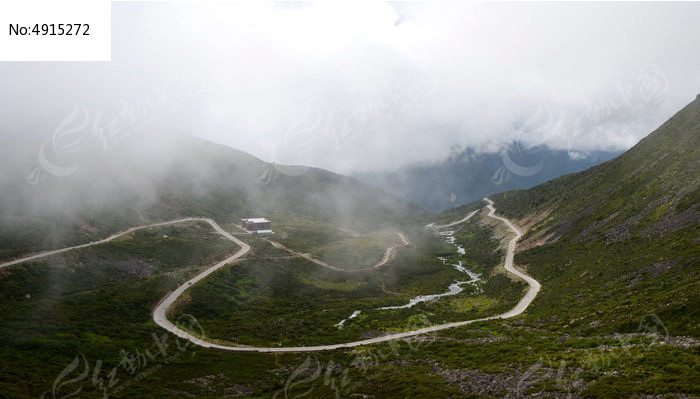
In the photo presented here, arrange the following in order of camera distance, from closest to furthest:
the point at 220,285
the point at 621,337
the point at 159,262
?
1. the point at 621,337
2. the point at 220,285
3. the point at 159,262

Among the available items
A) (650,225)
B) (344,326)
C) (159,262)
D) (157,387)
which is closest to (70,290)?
(159,262)

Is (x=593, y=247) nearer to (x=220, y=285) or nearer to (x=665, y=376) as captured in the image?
(x=665, y=376)

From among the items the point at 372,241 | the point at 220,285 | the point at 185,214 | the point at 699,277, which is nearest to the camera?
the point at 699,277

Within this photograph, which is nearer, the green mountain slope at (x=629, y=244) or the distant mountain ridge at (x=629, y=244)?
the distant mountain ridge at (x=629, y=244)

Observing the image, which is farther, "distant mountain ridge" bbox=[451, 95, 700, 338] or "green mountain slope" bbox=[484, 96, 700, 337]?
"green mountain slope" bbox=[484, 96, 700, 337]

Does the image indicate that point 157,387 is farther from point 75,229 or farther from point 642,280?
point 75,229

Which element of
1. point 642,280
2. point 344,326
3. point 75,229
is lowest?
point 344,326

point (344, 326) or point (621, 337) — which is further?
point (344, 326)

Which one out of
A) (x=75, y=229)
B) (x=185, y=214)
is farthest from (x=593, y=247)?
(x=185, y=214)

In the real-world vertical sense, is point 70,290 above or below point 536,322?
above
